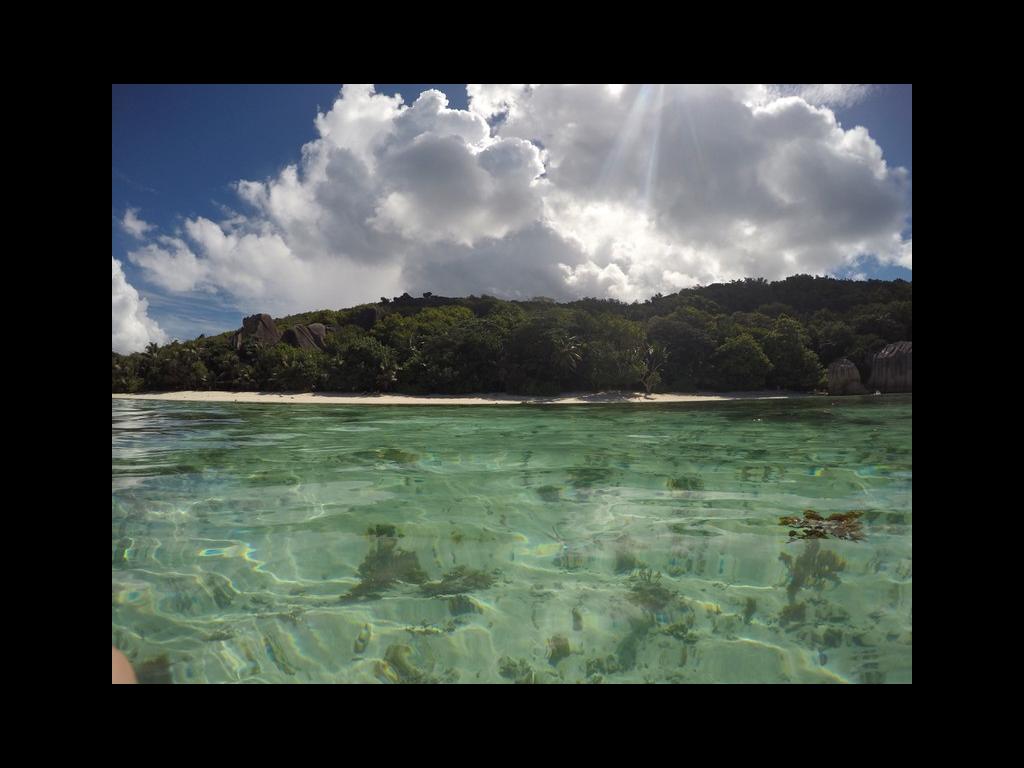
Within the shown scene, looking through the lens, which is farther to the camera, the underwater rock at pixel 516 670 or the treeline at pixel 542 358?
the treeline at pixel 542 358

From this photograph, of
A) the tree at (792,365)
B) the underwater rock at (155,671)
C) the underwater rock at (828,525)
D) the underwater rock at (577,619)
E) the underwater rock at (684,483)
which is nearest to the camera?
the underwater rock at (155,671)

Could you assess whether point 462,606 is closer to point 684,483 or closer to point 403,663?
point 403,663

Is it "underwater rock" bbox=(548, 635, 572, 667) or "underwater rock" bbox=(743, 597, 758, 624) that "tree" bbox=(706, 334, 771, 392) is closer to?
"underwater rock" bbox=(743, 597, 758, 624)

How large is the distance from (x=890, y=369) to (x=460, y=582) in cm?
3782

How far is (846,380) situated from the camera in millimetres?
32344

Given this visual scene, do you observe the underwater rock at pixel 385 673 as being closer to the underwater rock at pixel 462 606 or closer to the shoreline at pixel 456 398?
the underwater rock at pixel 462 606

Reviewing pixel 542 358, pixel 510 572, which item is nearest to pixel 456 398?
pixel 542 358

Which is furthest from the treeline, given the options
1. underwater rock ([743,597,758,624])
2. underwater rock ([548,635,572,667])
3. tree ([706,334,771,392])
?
underwater rock ([548,635,572,667])

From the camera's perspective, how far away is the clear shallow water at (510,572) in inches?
113

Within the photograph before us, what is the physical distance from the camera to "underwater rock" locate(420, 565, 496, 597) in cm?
367

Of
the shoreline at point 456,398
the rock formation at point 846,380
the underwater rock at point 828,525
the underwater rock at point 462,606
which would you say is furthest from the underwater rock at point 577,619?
the rock formation at point 846,380

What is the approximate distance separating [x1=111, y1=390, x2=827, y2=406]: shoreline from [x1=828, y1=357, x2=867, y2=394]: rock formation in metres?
1.53

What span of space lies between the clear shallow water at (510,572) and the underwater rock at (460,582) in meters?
0.02
